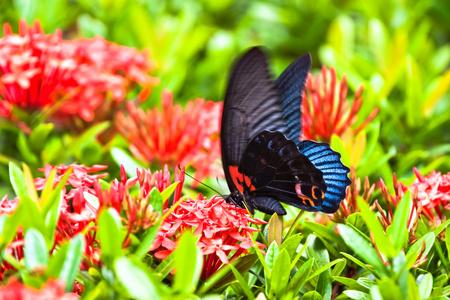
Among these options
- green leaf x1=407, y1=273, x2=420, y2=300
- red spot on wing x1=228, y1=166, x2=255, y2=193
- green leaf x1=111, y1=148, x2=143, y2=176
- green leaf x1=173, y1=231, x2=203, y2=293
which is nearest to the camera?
green leaf x1=173, y1=231, x2=203, y2=293

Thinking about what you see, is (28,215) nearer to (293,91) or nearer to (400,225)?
(400,225)

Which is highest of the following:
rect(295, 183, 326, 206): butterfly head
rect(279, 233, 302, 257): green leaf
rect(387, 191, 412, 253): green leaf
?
rect(387, 191, 412, 253): green leaf

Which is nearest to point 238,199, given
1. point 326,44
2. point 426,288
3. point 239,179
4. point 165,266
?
point 239,179

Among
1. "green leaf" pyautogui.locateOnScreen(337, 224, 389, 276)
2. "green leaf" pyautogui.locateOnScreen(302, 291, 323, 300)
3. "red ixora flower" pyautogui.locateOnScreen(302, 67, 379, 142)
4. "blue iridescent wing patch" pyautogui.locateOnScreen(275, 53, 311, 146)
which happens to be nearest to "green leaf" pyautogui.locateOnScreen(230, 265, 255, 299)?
"green leaf" pyautogui.locateOnScreen(302, 291, 323, 300)

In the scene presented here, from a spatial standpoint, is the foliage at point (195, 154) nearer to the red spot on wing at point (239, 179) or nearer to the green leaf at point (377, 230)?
the green leaf at point (377, 230)

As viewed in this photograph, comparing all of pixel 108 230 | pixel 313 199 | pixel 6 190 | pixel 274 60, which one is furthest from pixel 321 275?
pixel 274 60

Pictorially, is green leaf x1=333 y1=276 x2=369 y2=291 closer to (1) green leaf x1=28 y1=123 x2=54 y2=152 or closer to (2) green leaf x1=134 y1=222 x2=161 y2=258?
(2) green leaf x1=134 y1=222 x2=161 y2=258

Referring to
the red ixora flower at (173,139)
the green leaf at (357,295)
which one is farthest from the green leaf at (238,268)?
the red ixora flower at (173,139)
